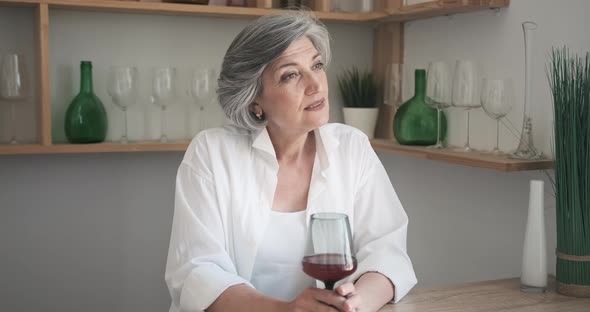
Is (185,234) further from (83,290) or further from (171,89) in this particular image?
(83,290)

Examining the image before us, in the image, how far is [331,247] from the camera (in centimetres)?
147

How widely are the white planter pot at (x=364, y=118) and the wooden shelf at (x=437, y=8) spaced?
1.27 ft

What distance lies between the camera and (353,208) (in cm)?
214

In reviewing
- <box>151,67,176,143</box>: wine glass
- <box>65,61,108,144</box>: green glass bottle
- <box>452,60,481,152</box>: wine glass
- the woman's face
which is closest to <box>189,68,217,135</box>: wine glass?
<box>151,67,176,143</box>: wine glass

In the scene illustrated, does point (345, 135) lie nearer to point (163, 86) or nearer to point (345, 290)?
point (345, 290)

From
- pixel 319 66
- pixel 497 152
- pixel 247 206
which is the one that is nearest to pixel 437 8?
pixel 497 152

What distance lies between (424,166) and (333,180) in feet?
Result: 3.00

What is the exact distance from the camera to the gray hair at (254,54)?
2051 millimetres

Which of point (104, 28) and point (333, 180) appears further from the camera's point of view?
point (104, 28)

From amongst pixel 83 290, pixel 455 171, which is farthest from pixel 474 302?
pixel 83 290

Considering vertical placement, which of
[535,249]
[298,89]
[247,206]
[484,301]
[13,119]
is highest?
[298,89]

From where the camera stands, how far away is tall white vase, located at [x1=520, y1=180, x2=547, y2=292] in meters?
1.99

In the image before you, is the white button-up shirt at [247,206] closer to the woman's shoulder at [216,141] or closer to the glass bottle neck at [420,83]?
the woman's shoulder at [216,141]

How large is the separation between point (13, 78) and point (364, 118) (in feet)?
4.49
